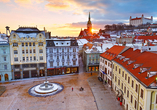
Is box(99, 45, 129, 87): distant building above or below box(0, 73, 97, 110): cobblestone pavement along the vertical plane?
above

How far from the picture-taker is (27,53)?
171 feet

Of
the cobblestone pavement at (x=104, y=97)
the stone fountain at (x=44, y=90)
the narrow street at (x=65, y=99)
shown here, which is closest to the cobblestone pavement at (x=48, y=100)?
the narrow street at (x=65, y=99)

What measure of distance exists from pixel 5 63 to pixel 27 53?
9534mm

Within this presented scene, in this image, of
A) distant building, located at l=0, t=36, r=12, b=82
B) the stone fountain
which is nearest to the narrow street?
the stone fountain

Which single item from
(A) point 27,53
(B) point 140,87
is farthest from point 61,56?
(B) point 140,87

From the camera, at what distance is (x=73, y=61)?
Answer: 192ft

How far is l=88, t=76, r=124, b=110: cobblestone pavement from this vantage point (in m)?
30.0

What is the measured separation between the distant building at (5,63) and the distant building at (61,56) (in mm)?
15981

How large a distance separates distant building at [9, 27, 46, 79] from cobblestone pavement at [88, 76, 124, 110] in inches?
Result: 983

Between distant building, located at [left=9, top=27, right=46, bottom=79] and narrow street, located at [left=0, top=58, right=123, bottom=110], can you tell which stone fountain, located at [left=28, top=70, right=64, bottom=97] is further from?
distant building, located at [left=9, top=27, right=46, bottom=79]

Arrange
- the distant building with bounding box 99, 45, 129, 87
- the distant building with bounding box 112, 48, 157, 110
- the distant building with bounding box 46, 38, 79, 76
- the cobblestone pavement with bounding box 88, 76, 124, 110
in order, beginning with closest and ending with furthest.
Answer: the distant building with bounding box 112, 48, 157, 110
the cobblestone pavement with bounding box 88, 76, 124, 110
the distant building with bounding box 99, 45, 129, 87
the distant building with bounding box 46, 38, 79, 76

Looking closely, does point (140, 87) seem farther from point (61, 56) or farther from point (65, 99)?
point (61, 56)

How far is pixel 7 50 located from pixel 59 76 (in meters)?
24.6

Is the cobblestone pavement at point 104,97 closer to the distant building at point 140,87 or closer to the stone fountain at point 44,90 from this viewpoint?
the distant building at point 140,87
